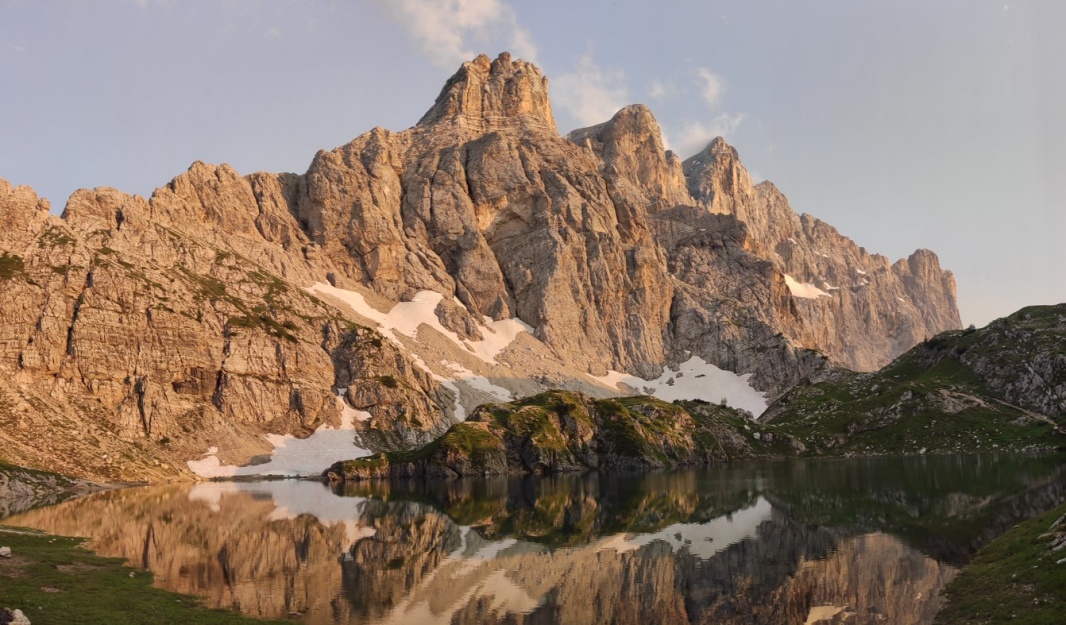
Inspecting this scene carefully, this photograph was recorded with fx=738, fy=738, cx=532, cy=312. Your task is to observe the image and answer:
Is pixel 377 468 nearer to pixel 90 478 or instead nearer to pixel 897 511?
pixel 90 478

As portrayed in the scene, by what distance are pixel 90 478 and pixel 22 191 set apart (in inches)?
3575

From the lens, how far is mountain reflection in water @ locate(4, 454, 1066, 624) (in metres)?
37.5

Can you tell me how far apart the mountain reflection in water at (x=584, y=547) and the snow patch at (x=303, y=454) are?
5212 cm

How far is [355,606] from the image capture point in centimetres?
3794

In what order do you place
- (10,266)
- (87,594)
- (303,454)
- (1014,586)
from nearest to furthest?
(1014,586)
(87,594)
(10,266)
(303,454)

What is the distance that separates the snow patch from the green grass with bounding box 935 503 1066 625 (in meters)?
145

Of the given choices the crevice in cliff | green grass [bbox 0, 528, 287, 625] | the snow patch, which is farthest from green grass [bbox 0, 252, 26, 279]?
green grass [bbox 0, 528, 287, 625]

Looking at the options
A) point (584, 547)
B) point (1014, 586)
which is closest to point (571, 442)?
point (584, 547)

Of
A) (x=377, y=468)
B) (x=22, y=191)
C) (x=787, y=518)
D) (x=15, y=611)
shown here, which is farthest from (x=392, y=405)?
(x=15, y=611)

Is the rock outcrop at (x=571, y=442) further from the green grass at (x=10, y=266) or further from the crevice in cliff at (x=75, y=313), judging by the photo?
the green grass at (x=10, y=266)

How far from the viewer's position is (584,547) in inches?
2218

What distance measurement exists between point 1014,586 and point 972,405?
16317 centimetres

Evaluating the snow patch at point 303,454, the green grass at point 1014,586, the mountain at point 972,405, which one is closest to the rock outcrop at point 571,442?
the snow patch at point 303,454

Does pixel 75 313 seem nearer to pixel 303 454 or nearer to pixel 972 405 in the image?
pixel 303 454
